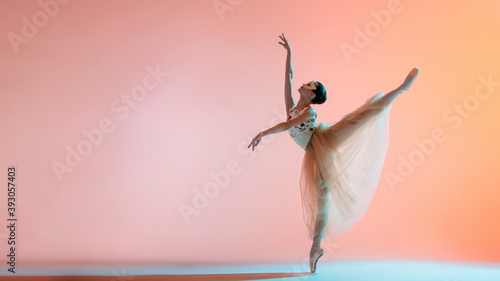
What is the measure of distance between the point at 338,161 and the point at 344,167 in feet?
0.16

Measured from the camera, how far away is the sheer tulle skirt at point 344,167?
8.80 ft

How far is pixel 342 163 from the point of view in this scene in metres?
2.74

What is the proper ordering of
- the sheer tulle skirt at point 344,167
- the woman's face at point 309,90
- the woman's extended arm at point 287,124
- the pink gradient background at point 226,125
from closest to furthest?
1. the woman's extended arm at point 287,124
2. the sheer tulle skirt at point 344,167
3. the woman's face at point 309,90
4. the pink gradient background at point 226,125

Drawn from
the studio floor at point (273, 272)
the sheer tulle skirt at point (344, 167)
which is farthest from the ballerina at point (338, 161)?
the studio floor at point (273, 272)

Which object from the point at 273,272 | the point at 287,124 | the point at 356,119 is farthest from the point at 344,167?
the point at 273,272

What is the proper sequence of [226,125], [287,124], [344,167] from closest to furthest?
[287,124] → [344,167] → [226,125]

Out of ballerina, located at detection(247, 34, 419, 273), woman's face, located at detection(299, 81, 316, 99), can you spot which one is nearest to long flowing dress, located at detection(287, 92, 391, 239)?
ballerina, located at detection(247, 34, 419, 273)

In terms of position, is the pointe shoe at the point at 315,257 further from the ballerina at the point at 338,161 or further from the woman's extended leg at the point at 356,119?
the woman's extended leg at the point at 356,119

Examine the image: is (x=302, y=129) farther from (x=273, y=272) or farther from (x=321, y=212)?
(x=273, y=272)

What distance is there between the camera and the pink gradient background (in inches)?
141

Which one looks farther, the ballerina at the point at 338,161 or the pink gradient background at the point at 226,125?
the pink gradient background at the point at 226,125

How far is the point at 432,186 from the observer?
403 centimetres

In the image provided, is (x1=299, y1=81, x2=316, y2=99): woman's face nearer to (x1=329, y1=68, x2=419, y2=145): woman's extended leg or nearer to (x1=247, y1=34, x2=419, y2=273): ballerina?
(x1=247, y1=34, x2=419, y2=273): ballerina

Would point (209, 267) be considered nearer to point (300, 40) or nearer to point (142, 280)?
point (142, 280)
